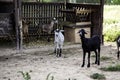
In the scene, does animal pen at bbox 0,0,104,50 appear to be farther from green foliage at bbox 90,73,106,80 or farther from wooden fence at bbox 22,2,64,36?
green foliage at bbox 90,73,106,80

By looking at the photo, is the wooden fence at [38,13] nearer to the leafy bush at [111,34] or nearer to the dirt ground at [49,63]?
the dirt ground at [49,63]

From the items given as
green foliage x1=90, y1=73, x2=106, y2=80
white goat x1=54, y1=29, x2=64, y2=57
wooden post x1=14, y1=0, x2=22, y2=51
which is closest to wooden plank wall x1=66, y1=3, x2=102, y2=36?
white goat x1=54, y1=29, x2=64, y2=57

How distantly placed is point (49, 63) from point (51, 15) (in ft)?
19.8

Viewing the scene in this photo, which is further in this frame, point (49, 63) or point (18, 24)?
point (18, 24)

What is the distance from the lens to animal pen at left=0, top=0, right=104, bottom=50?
1438cm

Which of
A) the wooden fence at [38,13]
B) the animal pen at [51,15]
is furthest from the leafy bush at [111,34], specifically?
the wooden fence at [38,13]

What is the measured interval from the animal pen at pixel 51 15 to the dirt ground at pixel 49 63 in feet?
3.15

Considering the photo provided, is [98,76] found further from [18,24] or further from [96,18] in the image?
[96,18]

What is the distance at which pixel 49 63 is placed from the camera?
433 inches

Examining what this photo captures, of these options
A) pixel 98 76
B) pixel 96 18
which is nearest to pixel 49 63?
pixel 98 76

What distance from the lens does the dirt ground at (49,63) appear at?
30.5 feet

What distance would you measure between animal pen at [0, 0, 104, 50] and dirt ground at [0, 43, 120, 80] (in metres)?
0.96

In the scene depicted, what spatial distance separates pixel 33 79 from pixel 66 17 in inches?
324

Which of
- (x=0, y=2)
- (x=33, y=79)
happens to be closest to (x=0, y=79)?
(x=33, y=79)
